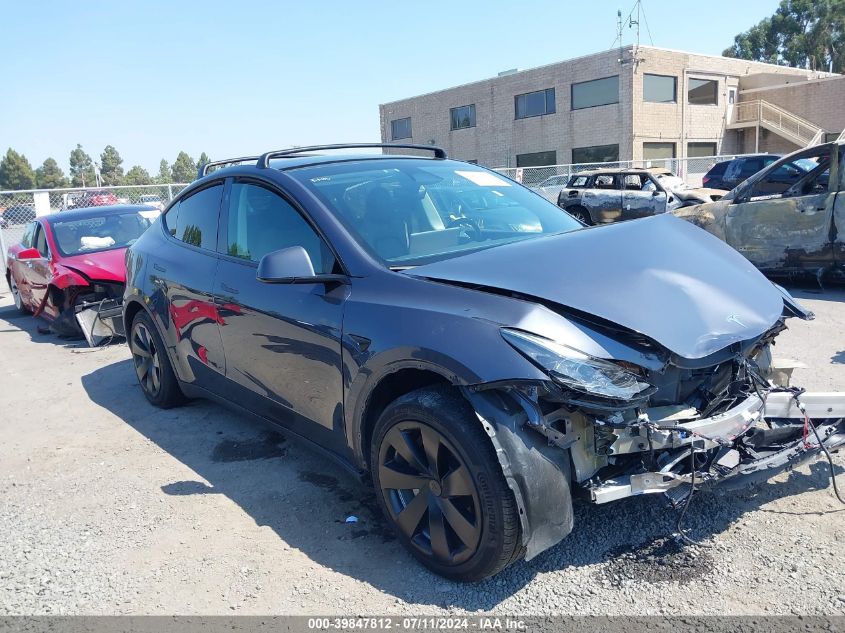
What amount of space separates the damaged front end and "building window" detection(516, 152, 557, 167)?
35334 mm

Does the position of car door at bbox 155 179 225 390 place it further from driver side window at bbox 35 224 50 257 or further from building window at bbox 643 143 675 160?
building window at bbox 643 143 675 160

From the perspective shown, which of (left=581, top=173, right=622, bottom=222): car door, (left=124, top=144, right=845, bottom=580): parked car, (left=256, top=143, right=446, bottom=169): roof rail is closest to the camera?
(left=124, top=144, right=845, bottom=580): parked car

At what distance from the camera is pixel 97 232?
29.0 ft

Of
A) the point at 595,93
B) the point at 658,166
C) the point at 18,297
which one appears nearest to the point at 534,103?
the point at 595,93

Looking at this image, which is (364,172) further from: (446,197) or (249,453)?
(249,453)

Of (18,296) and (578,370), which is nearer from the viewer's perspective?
(578,370)

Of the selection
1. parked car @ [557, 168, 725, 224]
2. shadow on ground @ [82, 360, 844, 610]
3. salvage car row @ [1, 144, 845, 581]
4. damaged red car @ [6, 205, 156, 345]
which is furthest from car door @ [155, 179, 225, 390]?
parked car @ [557, 168, 725, 224]

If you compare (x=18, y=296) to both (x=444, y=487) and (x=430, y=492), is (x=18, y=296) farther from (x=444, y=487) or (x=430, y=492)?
(x=444, y=487)

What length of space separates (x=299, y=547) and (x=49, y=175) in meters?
109

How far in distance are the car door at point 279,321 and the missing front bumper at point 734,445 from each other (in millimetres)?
1386

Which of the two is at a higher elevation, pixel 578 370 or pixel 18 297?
pixel 578 370

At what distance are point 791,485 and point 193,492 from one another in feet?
10.7

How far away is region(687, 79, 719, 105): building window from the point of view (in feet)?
113

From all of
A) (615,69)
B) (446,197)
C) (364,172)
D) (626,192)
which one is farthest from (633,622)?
(615,69)
